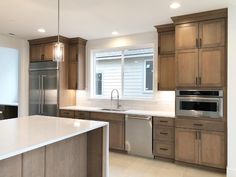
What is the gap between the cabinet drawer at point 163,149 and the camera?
3.77 metres

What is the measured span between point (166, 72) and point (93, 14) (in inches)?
74.1

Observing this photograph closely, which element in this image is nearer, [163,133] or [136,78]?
[163,133]

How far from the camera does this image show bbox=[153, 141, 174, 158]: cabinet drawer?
377cm

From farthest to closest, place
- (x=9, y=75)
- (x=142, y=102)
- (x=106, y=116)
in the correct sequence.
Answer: (x=9, y=75) → (x=142, y=102) → (x=106, y=116)

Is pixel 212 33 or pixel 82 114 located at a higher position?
pixel 212 33

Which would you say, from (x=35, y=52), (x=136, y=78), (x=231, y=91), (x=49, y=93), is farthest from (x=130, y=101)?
(x=35, y=52)

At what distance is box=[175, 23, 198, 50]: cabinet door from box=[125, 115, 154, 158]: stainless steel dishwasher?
5.01ft

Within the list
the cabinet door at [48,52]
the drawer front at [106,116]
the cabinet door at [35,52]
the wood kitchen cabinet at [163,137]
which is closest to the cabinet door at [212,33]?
the wood kitchen cabinet at [163,137]

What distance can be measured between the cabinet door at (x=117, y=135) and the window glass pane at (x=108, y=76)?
1.10m

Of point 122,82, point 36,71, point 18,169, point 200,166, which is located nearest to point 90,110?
point 122,82

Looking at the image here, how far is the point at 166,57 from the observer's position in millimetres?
4148

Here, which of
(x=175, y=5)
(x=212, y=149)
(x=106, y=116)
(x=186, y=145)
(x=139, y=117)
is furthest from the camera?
(x=106, y=116)

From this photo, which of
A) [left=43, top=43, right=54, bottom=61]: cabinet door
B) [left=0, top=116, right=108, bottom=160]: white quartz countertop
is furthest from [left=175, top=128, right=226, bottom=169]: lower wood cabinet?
[left=43, top=43, right=54, bottom=61]: cabinet door

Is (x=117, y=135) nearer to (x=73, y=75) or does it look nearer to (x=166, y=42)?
(x=73, y=75)
